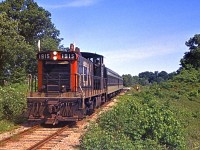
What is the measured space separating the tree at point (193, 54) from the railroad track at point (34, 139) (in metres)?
41.2

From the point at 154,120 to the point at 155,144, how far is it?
1.04 metres

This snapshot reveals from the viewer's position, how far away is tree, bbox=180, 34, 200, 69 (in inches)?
2108

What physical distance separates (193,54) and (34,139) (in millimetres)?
46828

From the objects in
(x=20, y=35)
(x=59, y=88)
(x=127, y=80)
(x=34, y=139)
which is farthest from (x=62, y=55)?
(x=127, y=80)

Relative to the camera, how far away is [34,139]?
11688 mm

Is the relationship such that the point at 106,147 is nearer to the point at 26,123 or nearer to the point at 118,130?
the point at 118,130

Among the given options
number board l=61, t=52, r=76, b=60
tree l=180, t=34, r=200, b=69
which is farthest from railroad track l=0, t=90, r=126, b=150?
tree l=180, t=34, r=200, b=69

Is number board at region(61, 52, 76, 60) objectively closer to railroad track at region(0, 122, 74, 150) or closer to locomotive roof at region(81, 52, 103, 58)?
railroad track at region(0, 122, 74, 150)

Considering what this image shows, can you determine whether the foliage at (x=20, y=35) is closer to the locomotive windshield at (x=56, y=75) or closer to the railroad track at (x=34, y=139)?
the locomotive windshield at (x=56, y=75)

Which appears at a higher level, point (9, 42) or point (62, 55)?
point (9, 42)

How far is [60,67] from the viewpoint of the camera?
52.3ft

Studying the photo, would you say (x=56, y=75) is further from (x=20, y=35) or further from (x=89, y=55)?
(x=20, y=35)

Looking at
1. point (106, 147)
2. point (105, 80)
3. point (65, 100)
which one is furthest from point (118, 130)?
point (105, 80)

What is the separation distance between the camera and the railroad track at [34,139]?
33.9 feet
